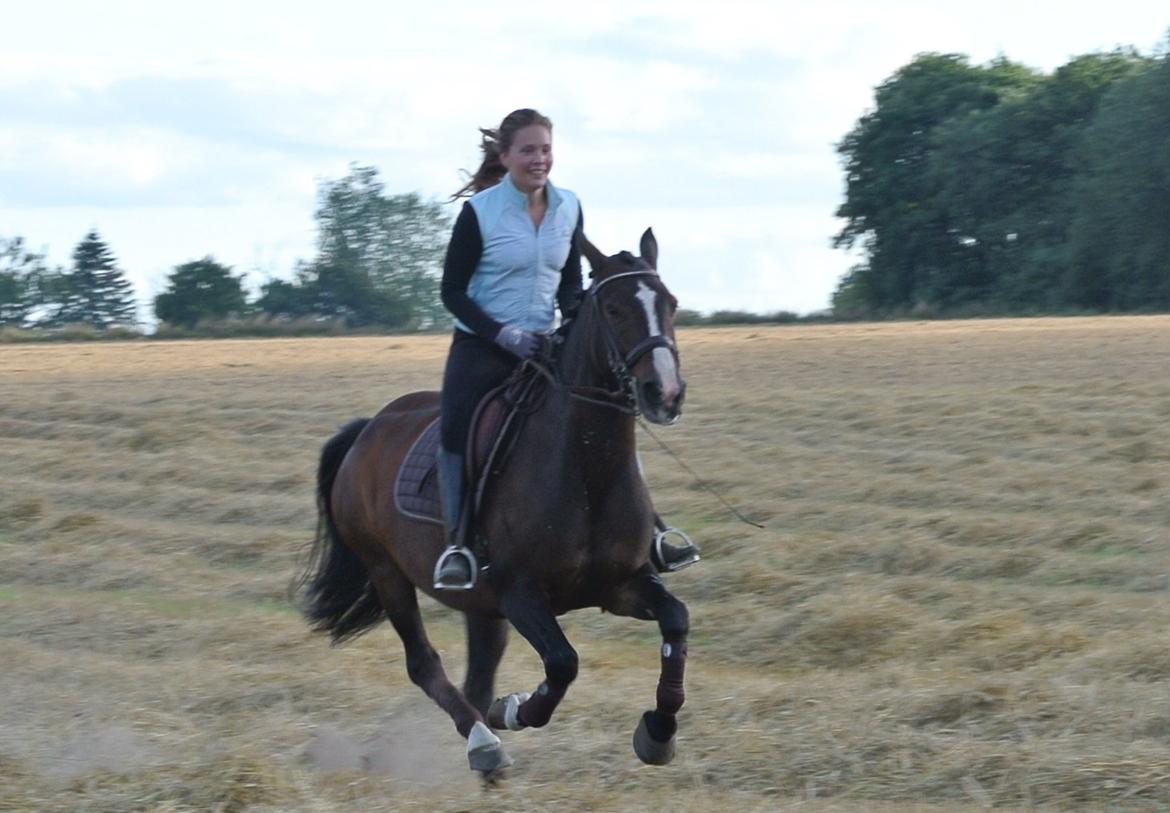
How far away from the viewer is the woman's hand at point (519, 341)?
23.6 ft

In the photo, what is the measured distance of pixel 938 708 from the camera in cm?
826

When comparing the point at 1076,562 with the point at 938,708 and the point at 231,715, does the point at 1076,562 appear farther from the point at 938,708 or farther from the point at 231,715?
the point at 231,715

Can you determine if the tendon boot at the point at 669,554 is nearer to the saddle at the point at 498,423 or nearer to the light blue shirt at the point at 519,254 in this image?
the saddle at the point at 498,423

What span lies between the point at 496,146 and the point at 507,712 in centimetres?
252

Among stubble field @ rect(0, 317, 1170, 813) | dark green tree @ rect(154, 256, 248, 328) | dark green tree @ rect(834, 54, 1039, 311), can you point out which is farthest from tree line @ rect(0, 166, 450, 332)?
stubble field @ rect(0, 317, 1170, 813)

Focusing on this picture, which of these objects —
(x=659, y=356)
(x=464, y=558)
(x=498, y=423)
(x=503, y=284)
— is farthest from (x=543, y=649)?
(x=503, y=284)

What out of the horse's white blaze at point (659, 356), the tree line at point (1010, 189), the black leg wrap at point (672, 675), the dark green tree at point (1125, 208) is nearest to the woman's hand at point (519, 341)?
the horse's white blaze at point (659, 356)

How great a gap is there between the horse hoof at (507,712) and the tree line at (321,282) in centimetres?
4876

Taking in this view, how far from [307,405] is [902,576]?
12423 mm

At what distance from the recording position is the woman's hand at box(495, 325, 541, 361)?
720 cm

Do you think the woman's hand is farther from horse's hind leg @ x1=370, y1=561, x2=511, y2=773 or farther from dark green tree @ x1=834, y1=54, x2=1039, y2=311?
dark green tree @ x1=834, y1=54, x2=1039, y2=311

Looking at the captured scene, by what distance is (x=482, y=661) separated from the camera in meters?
8.15

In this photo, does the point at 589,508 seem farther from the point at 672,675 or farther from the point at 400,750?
the point at 400,750

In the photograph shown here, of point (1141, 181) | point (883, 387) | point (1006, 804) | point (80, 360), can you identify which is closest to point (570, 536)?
point (1006, 804)
